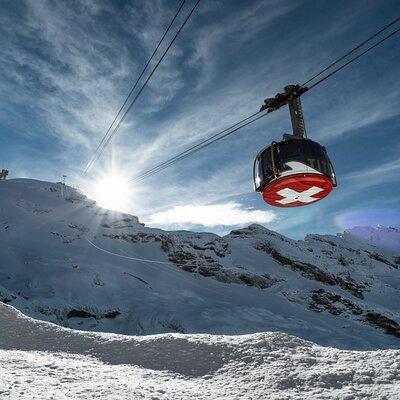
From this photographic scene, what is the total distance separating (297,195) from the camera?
22.7ft

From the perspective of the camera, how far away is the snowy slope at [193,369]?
3.55m

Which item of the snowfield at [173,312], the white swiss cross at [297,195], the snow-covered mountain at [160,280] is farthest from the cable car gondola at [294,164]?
the snow-covered mountain at [160,280]

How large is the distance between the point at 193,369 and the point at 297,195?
3.70 meters

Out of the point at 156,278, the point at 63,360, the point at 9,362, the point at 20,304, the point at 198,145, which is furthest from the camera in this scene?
the point at 156,278

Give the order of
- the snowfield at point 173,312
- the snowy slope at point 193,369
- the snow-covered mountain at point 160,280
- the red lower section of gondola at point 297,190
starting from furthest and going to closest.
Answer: the snow-covered mountain at point 160,280 < the red lower section of gondola at point 297,190 < the snowfield at point 173,312 < the snowy slope at point 193,369

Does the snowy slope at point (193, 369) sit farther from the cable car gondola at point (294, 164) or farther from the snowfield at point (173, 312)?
the cable car gondola at point (294, 164)

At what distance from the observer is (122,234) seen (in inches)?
2290

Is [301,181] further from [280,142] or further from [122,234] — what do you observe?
[122,234]

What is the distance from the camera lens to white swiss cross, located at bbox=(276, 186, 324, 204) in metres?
6.73

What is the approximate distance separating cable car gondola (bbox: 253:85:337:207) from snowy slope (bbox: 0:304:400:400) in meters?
2.62

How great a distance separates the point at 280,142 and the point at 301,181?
793 millimetres

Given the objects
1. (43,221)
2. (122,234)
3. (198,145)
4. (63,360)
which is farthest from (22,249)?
(63,360)

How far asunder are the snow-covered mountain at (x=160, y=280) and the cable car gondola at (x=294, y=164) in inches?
803

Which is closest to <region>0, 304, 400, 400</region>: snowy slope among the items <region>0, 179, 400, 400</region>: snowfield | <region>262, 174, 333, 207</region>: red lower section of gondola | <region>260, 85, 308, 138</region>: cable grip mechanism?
<region>0, 179, 400, 400</region>: snowfield
